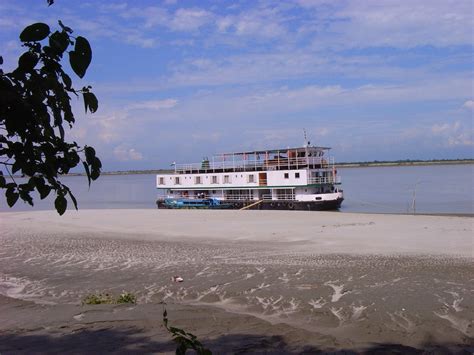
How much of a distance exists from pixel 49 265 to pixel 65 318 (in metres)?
7.70

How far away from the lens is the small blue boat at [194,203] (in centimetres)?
4441

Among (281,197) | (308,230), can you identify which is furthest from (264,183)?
(308,230)

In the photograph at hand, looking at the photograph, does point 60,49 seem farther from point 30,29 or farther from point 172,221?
point 172,221

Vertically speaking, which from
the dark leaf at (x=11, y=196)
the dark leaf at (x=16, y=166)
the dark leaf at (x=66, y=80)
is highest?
the dark leaf at (x=66, y=80)

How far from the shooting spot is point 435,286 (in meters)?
11.6

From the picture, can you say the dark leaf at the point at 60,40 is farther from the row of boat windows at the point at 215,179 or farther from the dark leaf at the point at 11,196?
the row of boat windows at the point at 215,179

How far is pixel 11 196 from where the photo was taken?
8.71 feet

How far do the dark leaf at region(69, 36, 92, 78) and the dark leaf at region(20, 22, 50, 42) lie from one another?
15 cm

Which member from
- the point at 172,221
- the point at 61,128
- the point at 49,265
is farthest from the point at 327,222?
the point at 61,128

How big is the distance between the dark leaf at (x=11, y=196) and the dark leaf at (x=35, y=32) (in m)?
0.81

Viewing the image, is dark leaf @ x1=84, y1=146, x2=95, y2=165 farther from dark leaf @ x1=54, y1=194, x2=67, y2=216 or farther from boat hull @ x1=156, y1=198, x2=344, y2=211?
boat hull @ x1=156, y1=198, x2=344, y2=211

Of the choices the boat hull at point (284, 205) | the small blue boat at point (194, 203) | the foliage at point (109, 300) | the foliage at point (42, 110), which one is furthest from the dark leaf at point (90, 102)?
the small blue boat at point (194, 203)

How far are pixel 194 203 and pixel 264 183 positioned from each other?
22.7 ft

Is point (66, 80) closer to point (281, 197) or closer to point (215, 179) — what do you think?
point (281, 197)
